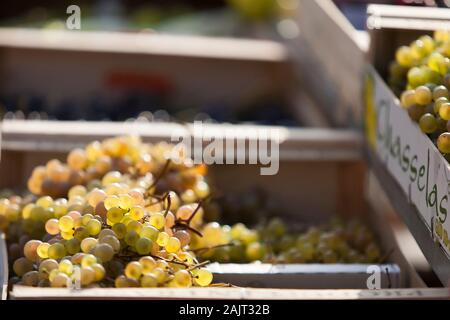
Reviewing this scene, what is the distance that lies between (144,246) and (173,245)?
0.06 metres

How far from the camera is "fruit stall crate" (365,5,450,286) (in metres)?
1.22

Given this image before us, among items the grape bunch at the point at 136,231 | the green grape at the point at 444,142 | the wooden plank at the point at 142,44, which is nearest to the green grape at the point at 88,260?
the grape bunch at the point at 136,231

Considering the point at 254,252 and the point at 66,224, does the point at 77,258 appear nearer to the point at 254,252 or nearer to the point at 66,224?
the point at 66,224

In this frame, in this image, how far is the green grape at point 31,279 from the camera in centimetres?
111

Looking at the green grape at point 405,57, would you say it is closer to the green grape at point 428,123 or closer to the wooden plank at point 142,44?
the green grape at point 428,123

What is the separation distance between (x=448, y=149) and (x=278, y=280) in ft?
1.16

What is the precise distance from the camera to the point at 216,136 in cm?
183

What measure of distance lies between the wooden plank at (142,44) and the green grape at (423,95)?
4.76ft

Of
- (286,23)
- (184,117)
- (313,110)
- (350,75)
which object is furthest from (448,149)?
(286,23)

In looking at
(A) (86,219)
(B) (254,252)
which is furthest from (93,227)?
(B) (254,252)

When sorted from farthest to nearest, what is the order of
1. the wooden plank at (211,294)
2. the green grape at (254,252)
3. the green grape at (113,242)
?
the green grape at (254,252)
the green grape at (113,242)
the wooden plank at (211,294)

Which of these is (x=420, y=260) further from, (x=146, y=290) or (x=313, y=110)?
(x=313, y=110)

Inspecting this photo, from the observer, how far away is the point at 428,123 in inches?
49.8

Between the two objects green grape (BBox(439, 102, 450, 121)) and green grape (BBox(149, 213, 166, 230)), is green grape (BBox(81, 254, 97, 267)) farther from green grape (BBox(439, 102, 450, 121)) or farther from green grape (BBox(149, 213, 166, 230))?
green grape (BBox(439, 102, 450, 121))
